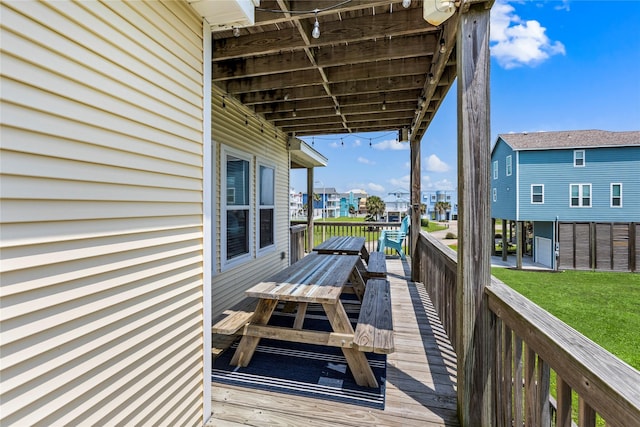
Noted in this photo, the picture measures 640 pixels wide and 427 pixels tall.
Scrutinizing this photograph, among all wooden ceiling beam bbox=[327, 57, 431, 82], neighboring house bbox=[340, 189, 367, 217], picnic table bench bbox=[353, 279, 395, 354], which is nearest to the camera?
picnic table bench bbox=[353, 279, 395, 354]

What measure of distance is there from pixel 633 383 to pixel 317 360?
91.0 inches

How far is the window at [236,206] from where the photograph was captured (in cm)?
392

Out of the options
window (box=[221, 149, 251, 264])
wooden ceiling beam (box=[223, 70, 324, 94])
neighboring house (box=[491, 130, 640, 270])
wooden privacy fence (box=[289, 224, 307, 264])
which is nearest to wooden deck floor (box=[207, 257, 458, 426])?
window (box=[221, 149, 251, 264])

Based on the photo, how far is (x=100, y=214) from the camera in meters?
1.32

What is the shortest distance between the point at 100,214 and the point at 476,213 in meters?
1.98

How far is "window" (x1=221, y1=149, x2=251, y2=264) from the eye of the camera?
3.92m

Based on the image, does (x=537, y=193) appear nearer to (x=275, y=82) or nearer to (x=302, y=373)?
(x=275, y=82)

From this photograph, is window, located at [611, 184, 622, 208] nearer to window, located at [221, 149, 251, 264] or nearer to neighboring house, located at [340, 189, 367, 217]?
window, located at [221, 149, 251, 264]

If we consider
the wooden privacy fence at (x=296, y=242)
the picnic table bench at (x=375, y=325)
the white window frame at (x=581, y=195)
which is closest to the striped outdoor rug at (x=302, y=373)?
the picnic table bench at (x=375, y=325)

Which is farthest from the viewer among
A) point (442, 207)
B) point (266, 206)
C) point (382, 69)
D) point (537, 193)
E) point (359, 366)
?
point (442, 207)

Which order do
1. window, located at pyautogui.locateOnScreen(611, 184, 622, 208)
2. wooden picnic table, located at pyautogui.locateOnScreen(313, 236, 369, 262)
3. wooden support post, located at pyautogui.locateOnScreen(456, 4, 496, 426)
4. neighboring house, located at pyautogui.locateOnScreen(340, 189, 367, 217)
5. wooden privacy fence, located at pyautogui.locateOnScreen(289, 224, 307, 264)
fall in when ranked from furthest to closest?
1. neighboring house, located at pyautogui.locateOnScreen(340, 189, 367, 217)
2. window, located at pyautogui.locateOnScreen(611, 184, 622, 208)
3. wooden privacy fence, located at pyautogui.locateOnScreen(289, 224, 307, 264)
4. wooden picnic table, located at pyautogui.locateOnScreen(313, 236, 369, 262)
5. wooden support post, located at pyautogui.locateOnScreen(456, 4, 496, 426)

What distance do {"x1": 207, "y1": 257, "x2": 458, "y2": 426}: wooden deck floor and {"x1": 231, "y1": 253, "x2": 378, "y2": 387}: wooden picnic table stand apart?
0.27 metres

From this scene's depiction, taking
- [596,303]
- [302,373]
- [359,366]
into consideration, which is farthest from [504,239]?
[302,373]

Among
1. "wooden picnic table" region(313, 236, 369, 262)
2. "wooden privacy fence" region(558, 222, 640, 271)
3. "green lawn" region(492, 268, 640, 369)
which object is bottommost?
"green lawn" region(492, 268, 640, 369)
